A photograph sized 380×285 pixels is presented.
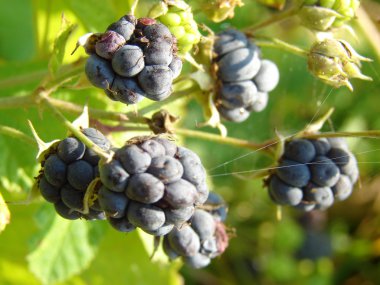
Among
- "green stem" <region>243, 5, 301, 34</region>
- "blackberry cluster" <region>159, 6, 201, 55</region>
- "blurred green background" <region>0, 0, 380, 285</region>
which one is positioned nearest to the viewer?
"blackberry cluster" <region>159, 6, 201, 55</region>

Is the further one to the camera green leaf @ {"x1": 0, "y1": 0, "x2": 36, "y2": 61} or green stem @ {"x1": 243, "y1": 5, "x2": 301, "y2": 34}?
green leaf @ {"x1": 0, "y1": 0, "x2": 36, "y2": 61}

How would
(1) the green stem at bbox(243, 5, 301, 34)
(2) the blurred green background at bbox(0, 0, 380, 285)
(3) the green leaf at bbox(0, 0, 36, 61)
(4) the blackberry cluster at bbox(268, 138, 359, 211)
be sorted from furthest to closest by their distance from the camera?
(3) the green leaf at bbox(0, 0, 36, 61) → (2) the blurred green background at bbox(0, 0, 380, 285) → (1) the green stem at bbox(243, 5, 301, 34) → (4) the blackberry cluster at bbox(268, 138, 359, 211)

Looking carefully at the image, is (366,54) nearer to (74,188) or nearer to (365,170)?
(365,170)

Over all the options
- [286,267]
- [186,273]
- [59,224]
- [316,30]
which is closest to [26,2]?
[59,224]

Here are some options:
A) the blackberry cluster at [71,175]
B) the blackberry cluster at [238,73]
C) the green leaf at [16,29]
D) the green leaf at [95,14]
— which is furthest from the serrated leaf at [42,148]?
the green leaf at [16,29]

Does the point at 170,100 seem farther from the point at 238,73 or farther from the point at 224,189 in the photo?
the point at 224,189

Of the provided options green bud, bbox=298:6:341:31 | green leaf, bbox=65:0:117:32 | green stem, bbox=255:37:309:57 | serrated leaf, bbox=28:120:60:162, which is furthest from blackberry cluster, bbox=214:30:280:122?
serrated leaf, bbox=28:120:60:162

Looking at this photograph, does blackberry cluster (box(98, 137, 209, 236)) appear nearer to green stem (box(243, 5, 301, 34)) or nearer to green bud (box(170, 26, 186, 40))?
green bud (box(170, 26, 186, 40))

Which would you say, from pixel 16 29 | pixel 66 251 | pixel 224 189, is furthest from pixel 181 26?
pixel 224 189
